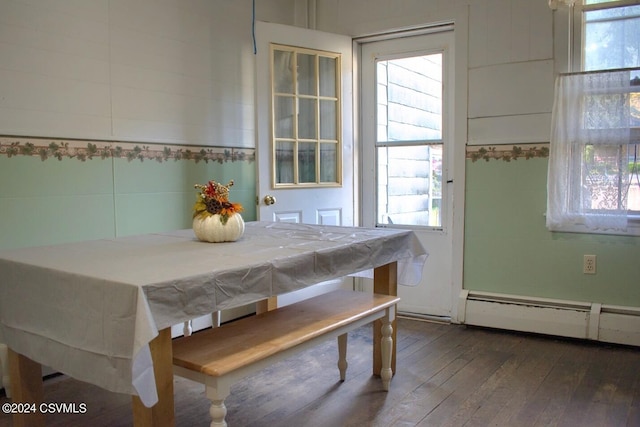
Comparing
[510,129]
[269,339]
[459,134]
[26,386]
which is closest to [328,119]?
[459,134]

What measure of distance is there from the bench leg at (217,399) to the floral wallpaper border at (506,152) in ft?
8.37

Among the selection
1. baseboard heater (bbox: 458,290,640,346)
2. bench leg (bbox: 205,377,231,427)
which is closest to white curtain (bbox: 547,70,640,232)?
baseboard heater (bbox: 458,290,640,346)

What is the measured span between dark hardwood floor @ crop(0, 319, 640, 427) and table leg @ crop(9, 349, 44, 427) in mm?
266

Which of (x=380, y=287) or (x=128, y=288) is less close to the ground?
(x=128, y=288)

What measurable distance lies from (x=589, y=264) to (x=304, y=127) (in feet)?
6.83

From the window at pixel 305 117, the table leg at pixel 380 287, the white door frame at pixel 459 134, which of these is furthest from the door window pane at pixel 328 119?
the table leg at pixel 380 287

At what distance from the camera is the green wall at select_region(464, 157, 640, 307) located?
10.7 feet

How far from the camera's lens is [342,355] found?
2.71m

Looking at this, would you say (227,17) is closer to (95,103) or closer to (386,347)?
(95,103)

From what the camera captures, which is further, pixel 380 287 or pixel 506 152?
pixel 506 152

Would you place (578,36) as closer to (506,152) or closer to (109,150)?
(506,152)

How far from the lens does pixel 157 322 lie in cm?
151

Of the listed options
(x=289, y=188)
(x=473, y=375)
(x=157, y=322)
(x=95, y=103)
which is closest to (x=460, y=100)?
(x=289, y=188)

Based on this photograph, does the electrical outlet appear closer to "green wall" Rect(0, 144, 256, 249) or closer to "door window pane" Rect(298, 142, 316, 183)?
"door window pane" Rect(298, 142, 316, 183)
